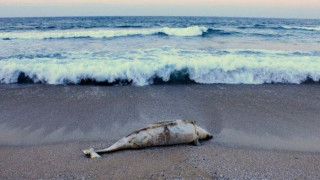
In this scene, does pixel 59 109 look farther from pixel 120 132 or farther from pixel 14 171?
pixel 14 171

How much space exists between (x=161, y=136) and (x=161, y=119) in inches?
41.4

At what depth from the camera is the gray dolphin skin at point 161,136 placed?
3.94 meters

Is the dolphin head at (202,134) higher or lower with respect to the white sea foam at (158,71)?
lower

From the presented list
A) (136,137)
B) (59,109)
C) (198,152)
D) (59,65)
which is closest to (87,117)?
(59,109)

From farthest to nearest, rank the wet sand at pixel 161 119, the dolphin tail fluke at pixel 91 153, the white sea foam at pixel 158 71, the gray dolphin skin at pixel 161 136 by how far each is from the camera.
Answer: the white sea foam at pixel 158 71 < the gray dolphin skin at pixel 161 136 < the dolphin tail fluke at pixel 91 153 < the wet sand at pixel 161 119

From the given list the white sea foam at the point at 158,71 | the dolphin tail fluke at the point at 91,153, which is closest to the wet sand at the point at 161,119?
the dolphin tail fluke at the point at 91,153

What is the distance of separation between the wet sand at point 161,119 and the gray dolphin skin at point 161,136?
0.33 ft

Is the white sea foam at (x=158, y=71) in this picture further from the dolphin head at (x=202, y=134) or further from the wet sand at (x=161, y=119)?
the dolphin head at (x=202, y=134)

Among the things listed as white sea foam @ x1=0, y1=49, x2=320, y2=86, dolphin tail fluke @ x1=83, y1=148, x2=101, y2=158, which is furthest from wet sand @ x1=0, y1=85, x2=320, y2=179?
white sea foam @ x1=0, y1=49, x2=320, y2=86

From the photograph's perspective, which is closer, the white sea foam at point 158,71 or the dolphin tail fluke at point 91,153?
the dolphin tail fluke at point 91,153

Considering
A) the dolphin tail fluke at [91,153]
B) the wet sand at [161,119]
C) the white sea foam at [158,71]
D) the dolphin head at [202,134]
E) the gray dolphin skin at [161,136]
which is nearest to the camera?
Answer: the wet sand at [161,119]

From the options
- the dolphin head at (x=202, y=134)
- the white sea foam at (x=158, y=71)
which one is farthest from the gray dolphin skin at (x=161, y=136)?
the white sea foam at (x=158, y=71)

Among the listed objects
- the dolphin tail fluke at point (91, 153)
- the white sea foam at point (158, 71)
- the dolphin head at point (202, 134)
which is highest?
the white sea foam at point (158, 71)

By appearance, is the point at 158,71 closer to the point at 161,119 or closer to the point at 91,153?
the point at 161,119
